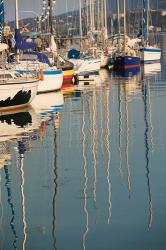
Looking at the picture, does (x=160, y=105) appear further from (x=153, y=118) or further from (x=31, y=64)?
(x=31, y=64)

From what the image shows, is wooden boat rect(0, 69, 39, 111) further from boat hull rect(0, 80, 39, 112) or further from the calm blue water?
the calm blue water

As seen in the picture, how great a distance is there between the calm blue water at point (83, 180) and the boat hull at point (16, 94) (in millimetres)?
1064

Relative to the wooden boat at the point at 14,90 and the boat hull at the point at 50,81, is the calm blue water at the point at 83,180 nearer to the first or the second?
the wooden boat at the point at 14,90

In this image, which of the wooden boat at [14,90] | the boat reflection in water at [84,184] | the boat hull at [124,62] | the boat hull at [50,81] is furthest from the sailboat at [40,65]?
the boat hull at [124,62]

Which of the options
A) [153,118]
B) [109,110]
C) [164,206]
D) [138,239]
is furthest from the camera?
[109,110]

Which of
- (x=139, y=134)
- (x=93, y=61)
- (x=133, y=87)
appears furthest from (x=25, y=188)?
(x=93, y=61)

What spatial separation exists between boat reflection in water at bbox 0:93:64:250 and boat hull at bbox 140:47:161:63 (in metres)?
58.5

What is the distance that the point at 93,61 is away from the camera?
222ft

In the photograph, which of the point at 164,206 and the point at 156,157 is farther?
the point at 156,157

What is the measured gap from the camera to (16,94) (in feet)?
117

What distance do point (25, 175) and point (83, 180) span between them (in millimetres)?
1731

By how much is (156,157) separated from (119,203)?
585 cm

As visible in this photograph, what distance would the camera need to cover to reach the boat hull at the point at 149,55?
91.8 meters

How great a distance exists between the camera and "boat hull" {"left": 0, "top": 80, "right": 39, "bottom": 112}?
35209 millimetres
